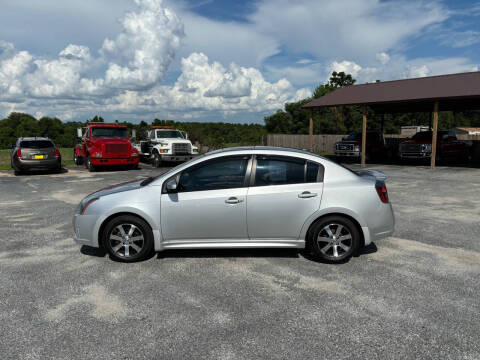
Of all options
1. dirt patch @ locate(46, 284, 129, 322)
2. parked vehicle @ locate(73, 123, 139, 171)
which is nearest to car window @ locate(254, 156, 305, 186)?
dirt patch @ locate(46, 284, 129, 322)

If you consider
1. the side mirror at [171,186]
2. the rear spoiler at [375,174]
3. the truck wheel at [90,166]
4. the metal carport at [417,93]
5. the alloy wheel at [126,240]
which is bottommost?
the alloy wheel at [126,240]

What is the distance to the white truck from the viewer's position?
20.2 meters

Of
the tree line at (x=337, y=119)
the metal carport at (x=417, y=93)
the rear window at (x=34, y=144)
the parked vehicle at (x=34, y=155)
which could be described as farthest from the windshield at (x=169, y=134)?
the tree line at (x=337, y=119)

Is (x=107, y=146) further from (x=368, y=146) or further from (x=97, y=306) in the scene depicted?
(x=368, y=146)

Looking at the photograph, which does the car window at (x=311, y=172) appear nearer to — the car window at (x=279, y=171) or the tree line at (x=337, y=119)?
the car window at (x=279, y=171)

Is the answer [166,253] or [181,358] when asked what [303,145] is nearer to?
[166,253]

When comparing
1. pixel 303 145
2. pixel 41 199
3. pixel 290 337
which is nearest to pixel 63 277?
pixel 290 337

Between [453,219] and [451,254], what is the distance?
2.71m

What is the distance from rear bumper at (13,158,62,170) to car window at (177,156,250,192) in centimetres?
1376

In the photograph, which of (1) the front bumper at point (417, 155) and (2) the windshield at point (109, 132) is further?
(1) the front bumper at point (417, 155)

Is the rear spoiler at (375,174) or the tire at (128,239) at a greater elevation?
the rear spoiler at (375,174)

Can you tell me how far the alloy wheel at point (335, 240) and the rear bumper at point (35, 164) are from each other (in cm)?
1498

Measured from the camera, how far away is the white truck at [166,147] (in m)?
20.2

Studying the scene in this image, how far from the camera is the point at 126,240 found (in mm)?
5355
